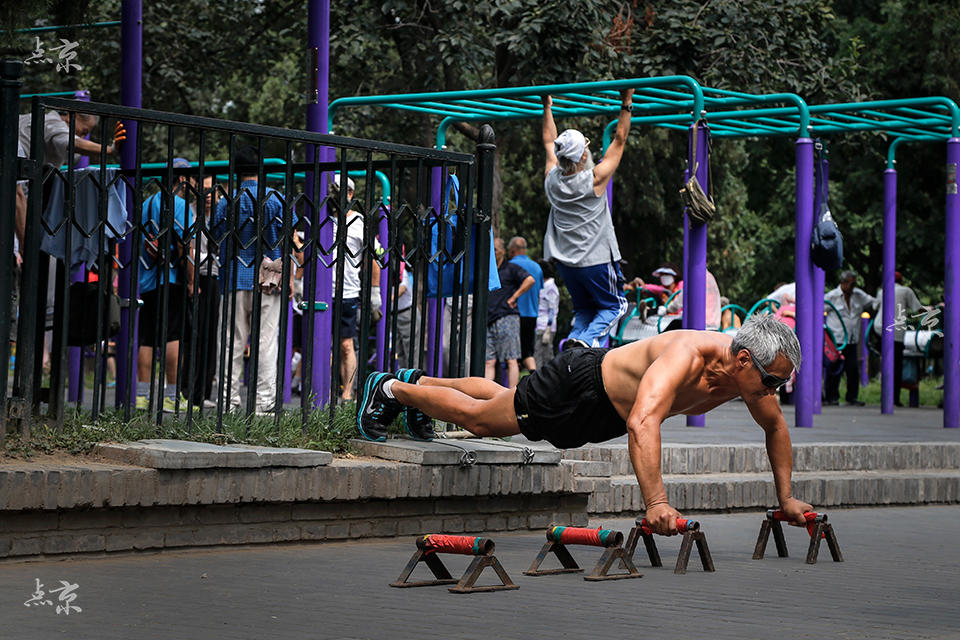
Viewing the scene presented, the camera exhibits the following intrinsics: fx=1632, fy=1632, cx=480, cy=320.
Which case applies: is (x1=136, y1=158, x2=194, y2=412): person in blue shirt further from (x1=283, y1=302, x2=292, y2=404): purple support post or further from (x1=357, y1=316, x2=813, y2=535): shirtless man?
(x1=357, y1=316, x2=813, y2=535): shirtless man

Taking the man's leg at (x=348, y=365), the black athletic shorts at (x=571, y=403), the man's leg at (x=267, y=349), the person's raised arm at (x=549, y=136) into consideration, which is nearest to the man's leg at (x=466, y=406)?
the black athletic shorts at (x=571, y=403)

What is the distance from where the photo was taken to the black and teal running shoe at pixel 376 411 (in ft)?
26.1

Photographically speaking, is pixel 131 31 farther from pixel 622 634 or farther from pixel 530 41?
pixel 530 41

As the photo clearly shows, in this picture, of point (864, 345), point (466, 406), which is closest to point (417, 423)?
point (466, 406)

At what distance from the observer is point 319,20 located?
10422 millimetres

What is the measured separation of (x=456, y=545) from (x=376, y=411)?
1925 mm

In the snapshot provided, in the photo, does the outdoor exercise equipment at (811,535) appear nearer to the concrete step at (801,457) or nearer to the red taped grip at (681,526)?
the red taped grip at (681,526)

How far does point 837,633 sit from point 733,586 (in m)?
1.20

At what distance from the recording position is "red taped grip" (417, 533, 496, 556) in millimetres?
6051

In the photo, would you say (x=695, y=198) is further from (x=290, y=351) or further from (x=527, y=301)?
(x=527, y=301)

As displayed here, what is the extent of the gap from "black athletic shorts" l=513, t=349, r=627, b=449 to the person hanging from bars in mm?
3771

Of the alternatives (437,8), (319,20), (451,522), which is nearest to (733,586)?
(451,522)

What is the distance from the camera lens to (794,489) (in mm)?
9703

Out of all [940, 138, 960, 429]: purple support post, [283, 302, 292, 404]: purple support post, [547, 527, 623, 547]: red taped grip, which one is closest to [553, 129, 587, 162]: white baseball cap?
[283, 302, 292, 404]: purple support post
